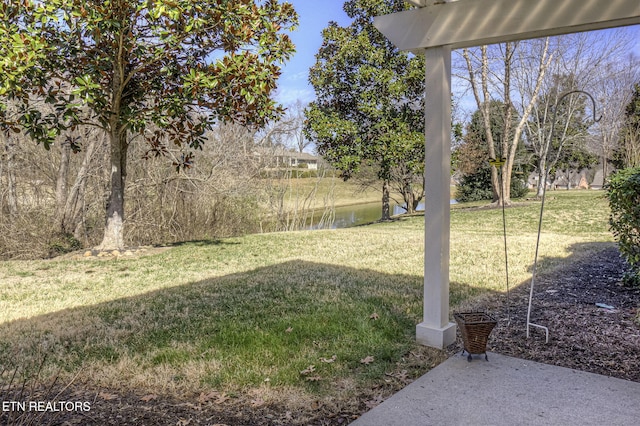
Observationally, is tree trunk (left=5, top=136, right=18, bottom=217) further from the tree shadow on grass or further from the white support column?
the white support column

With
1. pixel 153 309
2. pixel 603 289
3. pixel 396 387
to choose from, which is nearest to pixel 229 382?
pixel 396 387

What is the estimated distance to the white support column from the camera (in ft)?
10.5

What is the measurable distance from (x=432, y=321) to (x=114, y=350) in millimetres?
2303

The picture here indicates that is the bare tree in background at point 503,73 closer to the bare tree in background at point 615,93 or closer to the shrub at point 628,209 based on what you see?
the bare tree in background at point 615,93

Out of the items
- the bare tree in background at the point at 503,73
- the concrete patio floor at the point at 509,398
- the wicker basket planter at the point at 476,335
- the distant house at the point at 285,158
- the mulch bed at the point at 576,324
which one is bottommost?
the concrete patio floor at the point at 509,398

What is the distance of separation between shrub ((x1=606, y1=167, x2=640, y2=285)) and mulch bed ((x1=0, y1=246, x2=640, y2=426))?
1.42 ft

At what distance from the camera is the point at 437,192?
10.6 ft

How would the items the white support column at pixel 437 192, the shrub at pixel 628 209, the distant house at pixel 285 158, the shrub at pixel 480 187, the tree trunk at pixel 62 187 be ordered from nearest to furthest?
the white support column at pixel 437 192, the shrub at pixel 628 209, the tree trunk at pixel 62 187, the distant house at pixel 285 158, the shrub at pixel 480 187

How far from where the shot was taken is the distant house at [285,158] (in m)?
12.5

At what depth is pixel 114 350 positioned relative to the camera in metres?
3.25

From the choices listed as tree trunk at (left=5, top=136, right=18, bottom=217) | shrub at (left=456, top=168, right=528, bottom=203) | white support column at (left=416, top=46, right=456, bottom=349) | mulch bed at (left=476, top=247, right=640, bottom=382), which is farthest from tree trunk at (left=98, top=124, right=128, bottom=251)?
shrub at (left=456, top=168, right=528, bottom=203)

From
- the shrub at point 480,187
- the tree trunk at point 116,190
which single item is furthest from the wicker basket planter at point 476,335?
the shrub at point 480,187

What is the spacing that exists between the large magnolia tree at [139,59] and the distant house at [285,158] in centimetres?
488

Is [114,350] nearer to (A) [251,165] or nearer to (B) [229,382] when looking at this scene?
(B) [229,382]
